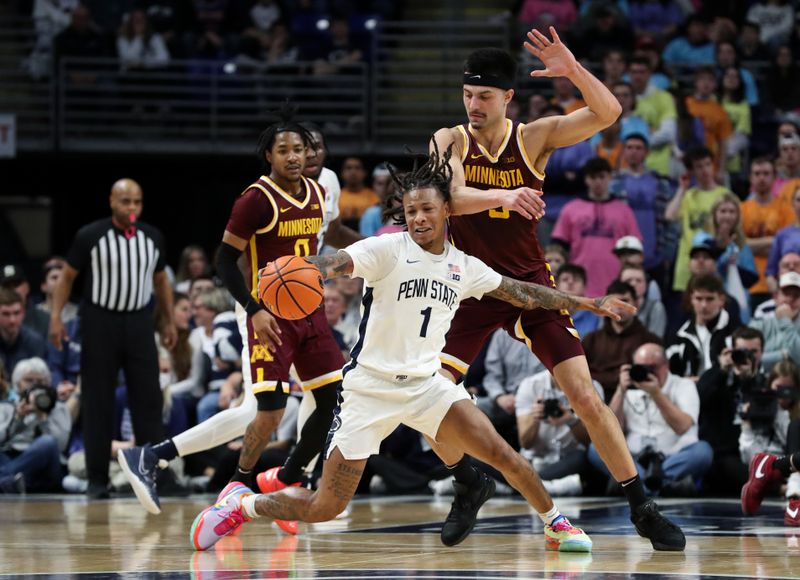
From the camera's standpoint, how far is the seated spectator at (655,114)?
13.9 metres

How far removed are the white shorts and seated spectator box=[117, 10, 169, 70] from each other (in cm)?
1163

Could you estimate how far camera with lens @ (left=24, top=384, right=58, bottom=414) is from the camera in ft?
37.9

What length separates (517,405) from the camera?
36.7 ft

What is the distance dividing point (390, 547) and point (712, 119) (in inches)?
340

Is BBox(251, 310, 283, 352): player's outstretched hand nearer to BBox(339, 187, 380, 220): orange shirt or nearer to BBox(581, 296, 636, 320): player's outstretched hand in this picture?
BBox(581, 296, 636, 320): player's outstretched hand

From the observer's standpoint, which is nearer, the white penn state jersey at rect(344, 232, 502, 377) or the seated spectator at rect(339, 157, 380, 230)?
the white penn state jersey at rect(344, 232, 502, 377)

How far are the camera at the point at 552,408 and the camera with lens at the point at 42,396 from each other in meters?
4.07

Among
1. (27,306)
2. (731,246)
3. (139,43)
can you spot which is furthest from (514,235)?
(139,43)

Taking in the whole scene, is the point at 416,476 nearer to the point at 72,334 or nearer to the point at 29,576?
the point at 72,334

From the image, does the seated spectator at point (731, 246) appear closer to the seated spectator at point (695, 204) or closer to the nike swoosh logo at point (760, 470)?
the seated spectator at point (695, 204)

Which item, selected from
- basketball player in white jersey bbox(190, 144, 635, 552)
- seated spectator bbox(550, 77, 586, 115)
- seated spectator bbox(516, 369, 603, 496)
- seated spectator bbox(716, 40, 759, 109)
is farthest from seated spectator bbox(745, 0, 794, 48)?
basketball player in white jersey bbox(190, 144, 635, 552)

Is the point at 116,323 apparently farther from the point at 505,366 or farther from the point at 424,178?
the point at 424,178

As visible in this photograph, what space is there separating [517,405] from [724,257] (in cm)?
247

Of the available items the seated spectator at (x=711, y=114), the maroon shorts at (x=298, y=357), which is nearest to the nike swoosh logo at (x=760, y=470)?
the maroon shorts at (x=298, y=357)
